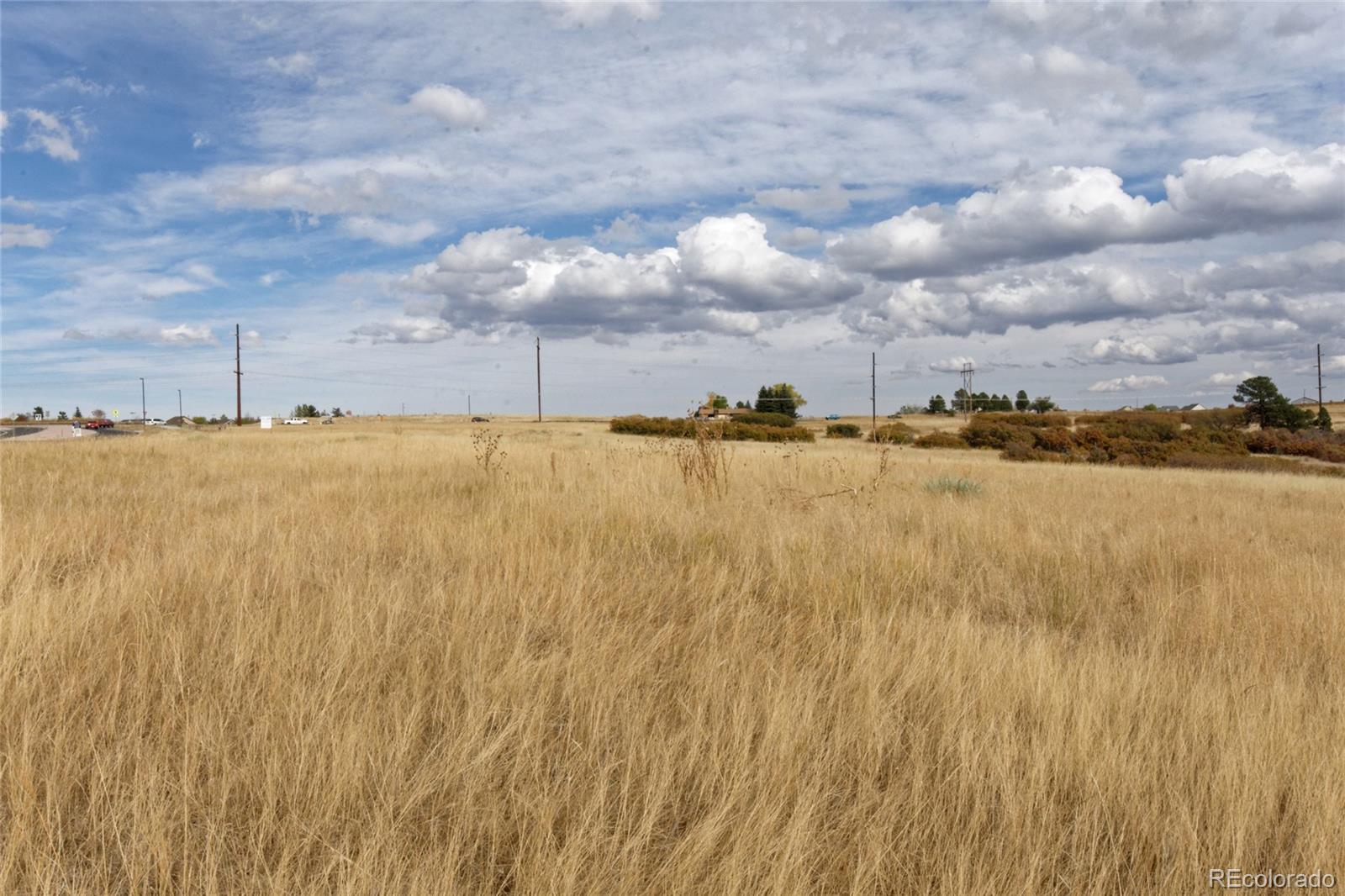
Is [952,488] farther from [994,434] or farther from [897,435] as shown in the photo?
[897,435]

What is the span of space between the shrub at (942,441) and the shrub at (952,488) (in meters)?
31.2

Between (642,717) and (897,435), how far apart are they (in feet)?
157

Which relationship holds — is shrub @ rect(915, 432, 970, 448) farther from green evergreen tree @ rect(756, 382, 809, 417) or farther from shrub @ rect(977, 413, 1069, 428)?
green evergreen tree @ rect(756, 382, 809, 417)

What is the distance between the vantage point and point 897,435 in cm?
4816

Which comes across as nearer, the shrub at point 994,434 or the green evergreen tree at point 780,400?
the shrub at point 994,434

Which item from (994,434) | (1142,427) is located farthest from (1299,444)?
(994,434)

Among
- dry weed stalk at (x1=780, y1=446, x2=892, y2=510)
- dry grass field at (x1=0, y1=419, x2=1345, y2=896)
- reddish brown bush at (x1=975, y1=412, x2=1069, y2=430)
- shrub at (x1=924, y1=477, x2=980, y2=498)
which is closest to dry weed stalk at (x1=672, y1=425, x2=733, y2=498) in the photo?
dry weed stalk at (x1=780, y1=446, x2=892, y2=510)

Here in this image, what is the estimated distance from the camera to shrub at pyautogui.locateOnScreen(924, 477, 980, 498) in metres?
10.7

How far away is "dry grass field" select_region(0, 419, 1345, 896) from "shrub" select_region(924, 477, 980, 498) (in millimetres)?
4621

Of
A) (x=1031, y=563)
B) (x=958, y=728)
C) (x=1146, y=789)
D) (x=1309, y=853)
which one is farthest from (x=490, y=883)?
(x=1031, y=563)

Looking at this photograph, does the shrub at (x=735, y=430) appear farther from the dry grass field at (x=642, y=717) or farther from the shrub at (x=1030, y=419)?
the dry grass field at (x=642, y=717)

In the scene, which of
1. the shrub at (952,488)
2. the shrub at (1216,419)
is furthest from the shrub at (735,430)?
the shrub at (952,488)

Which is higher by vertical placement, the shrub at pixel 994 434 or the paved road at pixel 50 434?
the paved road at pixel 50 434

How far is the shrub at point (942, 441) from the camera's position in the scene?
41931 mm
